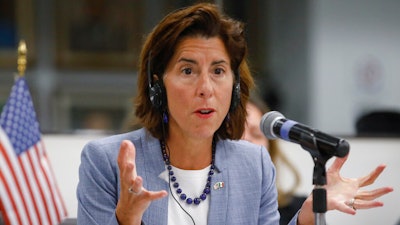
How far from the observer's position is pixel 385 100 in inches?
247

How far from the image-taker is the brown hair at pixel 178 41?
2.00 meters

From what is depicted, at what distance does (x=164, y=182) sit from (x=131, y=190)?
0.37m

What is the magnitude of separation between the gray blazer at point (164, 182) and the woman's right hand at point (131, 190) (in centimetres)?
14

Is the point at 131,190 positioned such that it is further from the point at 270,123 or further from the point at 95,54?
the point at 95,54

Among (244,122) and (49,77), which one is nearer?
(244,122)

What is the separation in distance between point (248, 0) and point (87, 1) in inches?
63.1

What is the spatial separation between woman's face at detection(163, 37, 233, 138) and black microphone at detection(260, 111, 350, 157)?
8.3 inches

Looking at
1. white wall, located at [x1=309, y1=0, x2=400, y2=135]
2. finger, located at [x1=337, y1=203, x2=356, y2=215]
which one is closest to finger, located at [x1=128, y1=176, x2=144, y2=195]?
finger, located at [x1=337, y1=203, x2=356, y2=215]

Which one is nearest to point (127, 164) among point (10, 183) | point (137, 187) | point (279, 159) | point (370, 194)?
point (137, 187)

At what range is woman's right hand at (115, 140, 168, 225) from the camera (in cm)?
164

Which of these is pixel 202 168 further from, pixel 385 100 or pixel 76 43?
pixel 76 43

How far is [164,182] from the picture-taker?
6.66ft

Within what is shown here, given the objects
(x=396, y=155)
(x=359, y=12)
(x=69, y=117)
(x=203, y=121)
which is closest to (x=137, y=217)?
(x=203, y=121)

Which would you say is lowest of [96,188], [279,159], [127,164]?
[279,159]
